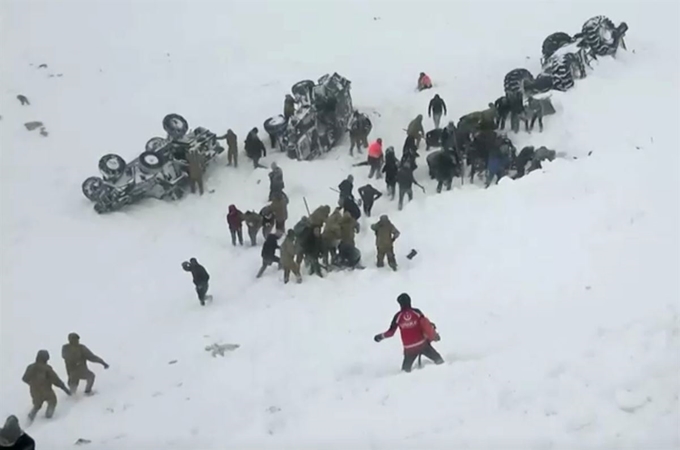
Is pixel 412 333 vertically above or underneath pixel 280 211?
underneath

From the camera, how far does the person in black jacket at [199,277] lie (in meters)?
15.9

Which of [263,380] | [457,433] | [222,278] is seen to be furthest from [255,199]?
[457,433]

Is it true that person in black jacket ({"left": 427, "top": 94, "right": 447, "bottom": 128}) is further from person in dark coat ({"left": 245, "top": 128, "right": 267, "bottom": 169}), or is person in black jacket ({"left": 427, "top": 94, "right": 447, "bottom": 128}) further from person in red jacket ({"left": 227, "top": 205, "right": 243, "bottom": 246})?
person in red jacket ({"left": 227, "top": 205, "right": 243, "bottom": 246})

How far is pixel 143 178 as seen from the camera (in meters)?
21.5

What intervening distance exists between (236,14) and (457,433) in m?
26.9

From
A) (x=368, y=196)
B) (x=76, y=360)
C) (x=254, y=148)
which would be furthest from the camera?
(x=254, y=148)

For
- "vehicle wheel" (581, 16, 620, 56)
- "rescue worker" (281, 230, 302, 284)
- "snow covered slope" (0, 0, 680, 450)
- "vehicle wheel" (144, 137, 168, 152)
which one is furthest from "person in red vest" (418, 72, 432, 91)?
"rescue worker" (281, 230, 302, 284)

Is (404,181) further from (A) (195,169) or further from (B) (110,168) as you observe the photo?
(B) (110,168)

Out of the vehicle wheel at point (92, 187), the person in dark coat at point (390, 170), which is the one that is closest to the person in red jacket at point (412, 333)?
the person in dark coat at point (390, 170)

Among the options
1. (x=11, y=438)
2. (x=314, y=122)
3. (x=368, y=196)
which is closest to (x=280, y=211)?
(x=368, y=196)

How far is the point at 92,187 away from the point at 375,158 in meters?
6.77

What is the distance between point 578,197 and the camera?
17.0 metres

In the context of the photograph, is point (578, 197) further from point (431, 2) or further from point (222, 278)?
point (431, 2)

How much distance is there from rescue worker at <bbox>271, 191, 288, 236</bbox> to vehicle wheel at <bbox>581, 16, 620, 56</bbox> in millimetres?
10724
